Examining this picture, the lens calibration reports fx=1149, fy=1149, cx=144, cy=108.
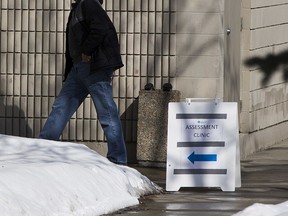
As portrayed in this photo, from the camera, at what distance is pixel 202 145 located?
10953mm

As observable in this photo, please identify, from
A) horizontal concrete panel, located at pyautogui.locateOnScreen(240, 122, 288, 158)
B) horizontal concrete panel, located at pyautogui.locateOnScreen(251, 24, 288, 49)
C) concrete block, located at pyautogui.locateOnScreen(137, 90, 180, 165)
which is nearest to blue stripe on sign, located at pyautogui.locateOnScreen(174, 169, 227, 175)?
concrete block, located at pyautogui.locateOnScreen(137, 90, 180, 165)

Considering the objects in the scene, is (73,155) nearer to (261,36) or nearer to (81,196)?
(81,196)

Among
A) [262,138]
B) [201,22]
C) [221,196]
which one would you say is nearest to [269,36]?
[262,138]

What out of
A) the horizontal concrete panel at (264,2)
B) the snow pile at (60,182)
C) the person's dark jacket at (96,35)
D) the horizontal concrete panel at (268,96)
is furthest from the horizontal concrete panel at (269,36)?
the snow pile at (60,182)

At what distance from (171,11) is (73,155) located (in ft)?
11.0

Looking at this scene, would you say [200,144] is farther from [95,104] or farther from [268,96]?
[268,96]

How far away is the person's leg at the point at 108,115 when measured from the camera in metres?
11.4

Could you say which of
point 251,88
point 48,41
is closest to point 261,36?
point 251,88

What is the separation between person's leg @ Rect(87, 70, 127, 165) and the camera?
11.4 m

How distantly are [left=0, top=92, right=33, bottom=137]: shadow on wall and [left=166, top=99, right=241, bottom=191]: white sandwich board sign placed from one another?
10.5 feet

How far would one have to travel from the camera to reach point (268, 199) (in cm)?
1031

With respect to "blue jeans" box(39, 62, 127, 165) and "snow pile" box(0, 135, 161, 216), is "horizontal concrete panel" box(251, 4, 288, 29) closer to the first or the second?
"blue jeans" box(39, 62, 127, 165)

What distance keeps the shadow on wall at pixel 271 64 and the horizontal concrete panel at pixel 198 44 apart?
711 centimetres

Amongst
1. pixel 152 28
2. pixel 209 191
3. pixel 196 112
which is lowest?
pixel 209 191
